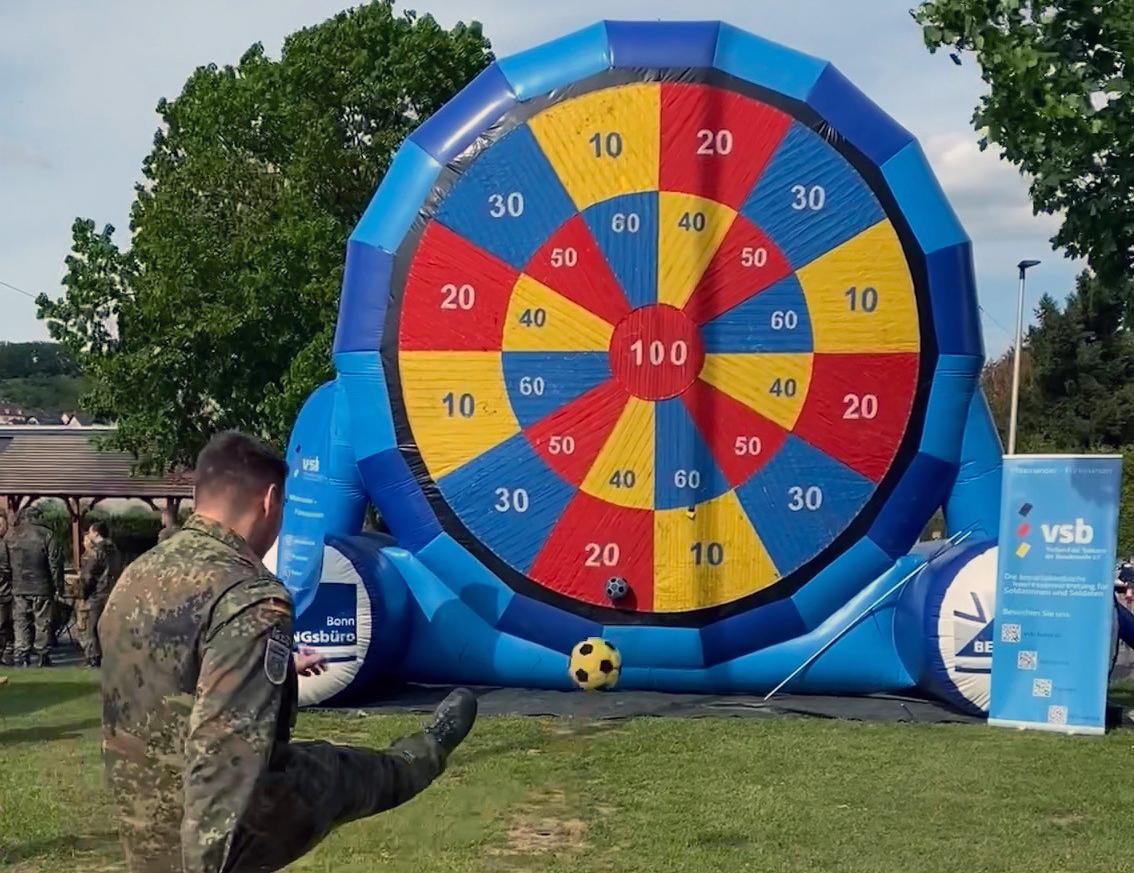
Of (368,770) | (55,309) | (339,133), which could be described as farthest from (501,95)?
(55,309)

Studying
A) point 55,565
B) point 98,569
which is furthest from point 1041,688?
point 55,565

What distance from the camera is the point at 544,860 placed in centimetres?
589

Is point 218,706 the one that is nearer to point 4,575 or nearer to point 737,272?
point 737,272

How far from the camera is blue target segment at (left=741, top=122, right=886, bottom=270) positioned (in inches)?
375

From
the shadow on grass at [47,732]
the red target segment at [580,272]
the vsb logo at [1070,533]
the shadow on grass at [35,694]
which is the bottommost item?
the shadow on grass at [35,694]

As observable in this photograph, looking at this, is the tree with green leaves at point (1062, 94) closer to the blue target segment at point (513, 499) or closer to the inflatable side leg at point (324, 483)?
the blue target segment at point (513, 499)

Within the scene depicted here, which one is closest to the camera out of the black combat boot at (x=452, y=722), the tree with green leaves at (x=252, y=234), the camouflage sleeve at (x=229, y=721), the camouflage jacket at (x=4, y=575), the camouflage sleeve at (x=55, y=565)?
the camouflage sleeve at (x=229, y=721)

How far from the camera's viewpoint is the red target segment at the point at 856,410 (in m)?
9.51

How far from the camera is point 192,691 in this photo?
3000 mm

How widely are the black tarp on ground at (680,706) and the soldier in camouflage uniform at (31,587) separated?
4.85 meters

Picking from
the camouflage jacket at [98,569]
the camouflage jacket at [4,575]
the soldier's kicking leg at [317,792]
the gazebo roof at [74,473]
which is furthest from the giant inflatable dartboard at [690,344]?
the gazebo roof at [74,473]

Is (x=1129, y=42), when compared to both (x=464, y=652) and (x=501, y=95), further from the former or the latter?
(x=464, y=652)

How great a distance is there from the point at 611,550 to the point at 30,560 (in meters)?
6.34

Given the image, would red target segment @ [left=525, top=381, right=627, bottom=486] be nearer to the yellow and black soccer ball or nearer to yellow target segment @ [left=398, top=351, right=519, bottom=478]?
yellow target segment @ [left=398, top=351, right=519, bottom=478]
